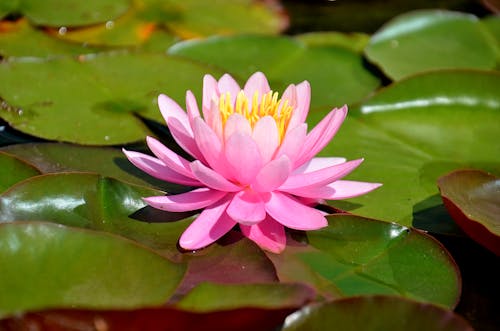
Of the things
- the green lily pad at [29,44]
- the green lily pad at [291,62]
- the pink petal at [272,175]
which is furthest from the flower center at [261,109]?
the green lily pad at [29,44]

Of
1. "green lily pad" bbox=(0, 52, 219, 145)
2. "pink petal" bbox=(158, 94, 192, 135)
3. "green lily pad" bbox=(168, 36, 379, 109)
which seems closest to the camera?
"pink petal" bbox=(158, 94, 192, 135)

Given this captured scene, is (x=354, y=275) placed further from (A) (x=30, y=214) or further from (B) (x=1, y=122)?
(B) (x=1, y=122)

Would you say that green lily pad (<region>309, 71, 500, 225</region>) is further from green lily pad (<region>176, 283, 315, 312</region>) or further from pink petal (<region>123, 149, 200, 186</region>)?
green lily pad (<region>176, 283, 315, 312</region>)

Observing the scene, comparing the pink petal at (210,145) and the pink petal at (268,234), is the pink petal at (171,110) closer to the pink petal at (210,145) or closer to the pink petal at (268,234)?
the pink petal at (210,145)

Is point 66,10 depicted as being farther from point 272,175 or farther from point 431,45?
point 272,175

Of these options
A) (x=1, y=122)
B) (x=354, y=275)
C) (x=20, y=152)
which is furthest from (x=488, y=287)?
(x=1, y=122)

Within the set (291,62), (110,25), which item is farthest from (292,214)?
(110,25)

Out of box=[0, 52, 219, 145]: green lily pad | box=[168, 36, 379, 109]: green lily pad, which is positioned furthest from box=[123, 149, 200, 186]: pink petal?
box=[168, 36, 379, 109]: green lily pad
